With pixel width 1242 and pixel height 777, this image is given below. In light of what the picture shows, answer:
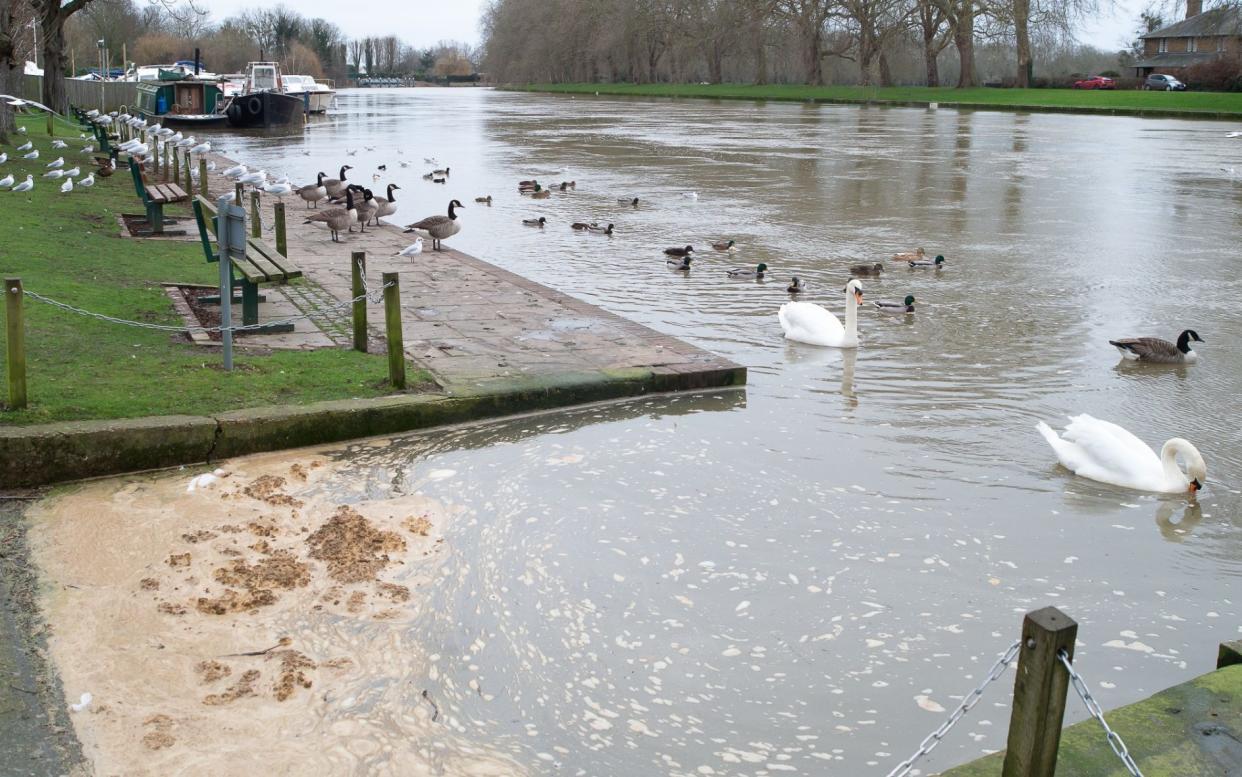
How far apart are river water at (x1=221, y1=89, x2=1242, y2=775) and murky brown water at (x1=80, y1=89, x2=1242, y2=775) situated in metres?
0.02

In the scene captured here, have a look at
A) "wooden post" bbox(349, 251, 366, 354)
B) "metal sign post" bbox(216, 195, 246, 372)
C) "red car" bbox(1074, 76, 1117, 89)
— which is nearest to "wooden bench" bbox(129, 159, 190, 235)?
"wooden post" bbox(349, 251, 366, 354)

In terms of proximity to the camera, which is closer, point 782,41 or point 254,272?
point 254,272

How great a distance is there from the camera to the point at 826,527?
20.2 ft

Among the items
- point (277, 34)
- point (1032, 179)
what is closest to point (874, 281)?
point (1032, 179)

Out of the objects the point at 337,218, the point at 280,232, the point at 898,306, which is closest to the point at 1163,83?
the point at 337,218

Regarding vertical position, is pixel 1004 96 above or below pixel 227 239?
above

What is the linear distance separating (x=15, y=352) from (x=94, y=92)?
2025 inches

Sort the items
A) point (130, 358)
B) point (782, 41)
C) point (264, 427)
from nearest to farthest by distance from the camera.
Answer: point (264, 427)
point (130, 358)
point (782, 41)

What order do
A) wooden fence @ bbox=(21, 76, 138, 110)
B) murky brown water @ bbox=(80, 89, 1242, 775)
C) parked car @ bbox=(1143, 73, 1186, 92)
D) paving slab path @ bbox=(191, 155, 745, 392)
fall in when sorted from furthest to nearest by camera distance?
1. parked car @ bbox=(1143, 73, 1186, 92)
2. wooden fence @ bbox=(21, 76, 138, 110)
3. paving slab path @ bbox=(191, 155, 745, 392)
4. murky brown water @ bbox=(80, 89, 1242, 775)

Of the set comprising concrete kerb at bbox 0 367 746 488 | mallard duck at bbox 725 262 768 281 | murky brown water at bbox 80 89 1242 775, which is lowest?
murky brown water at bbox 80 89 1242 775

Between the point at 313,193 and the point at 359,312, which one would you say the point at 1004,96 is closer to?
the point at 313,193

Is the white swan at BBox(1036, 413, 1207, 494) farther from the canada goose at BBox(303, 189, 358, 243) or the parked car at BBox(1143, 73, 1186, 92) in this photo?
the parked car at BBox(1143, 73, 1186, 92)

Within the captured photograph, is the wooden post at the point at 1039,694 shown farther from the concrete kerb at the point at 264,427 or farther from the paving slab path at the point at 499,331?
the paving slab path at the point at 499,331

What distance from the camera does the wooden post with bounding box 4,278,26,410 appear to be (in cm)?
646
